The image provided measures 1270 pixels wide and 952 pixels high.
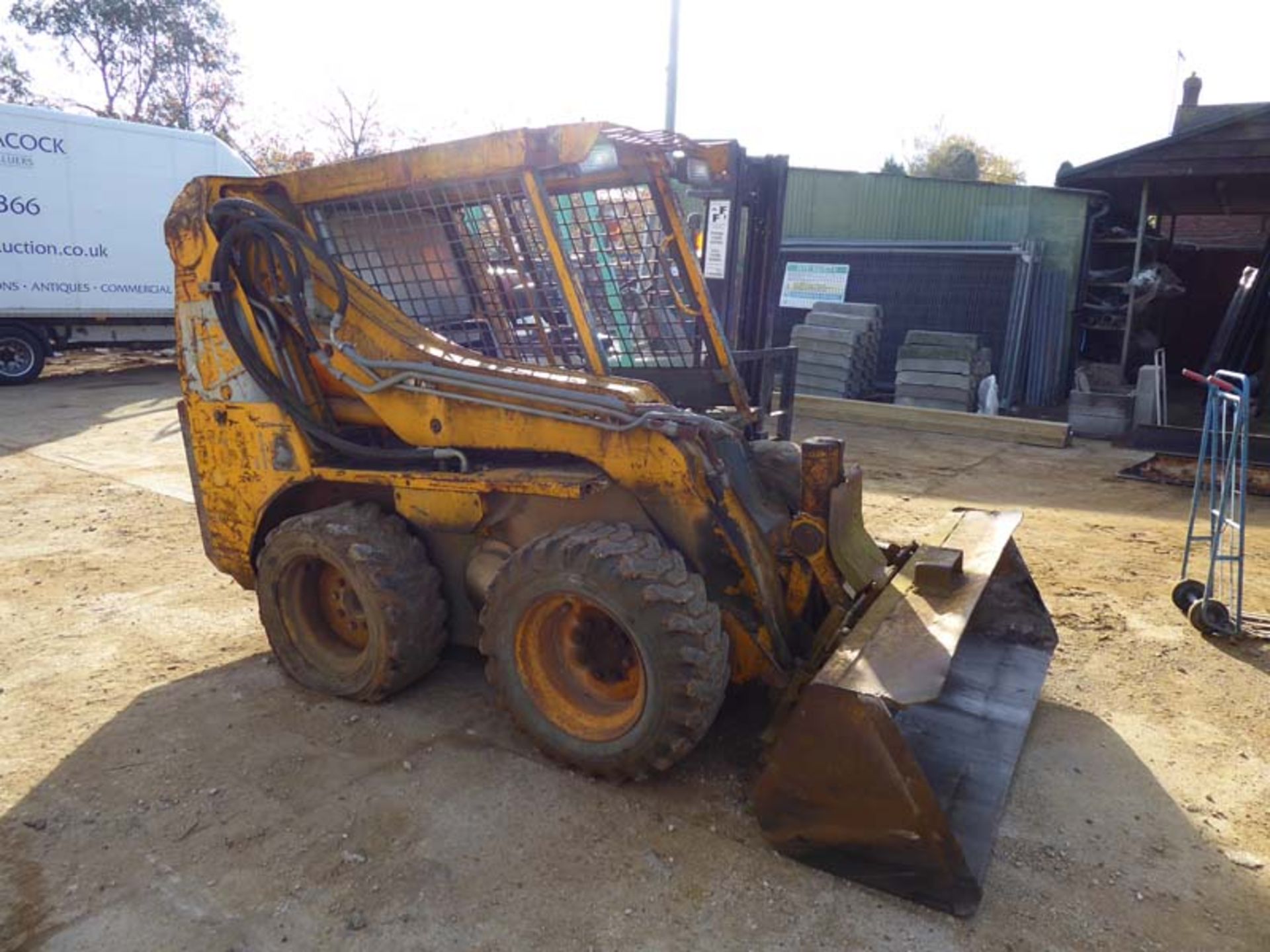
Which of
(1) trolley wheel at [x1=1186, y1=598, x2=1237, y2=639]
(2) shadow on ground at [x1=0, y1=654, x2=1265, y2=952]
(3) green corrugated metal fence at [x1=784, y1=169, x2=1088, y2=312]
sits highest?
(3) green corrugated metal fence at [x1=784, y1=169, x2=1088, y2=312]

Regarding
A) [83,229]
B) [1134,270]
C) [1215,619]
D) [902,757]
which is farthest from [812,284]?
[902,757]

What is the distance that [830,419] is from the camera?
12789mm

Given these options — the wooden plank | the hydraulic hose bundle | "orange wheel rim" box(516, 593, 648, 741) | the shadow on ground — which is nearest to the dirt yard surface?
the shadow on ground

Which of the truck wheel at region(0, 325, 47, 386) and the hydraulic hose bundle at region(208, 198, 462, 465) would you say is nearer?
the hydraulic hose bundle at region(208, 198, 462, 465)

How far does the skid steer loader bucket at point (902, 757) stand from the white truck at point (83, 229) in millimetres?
14411

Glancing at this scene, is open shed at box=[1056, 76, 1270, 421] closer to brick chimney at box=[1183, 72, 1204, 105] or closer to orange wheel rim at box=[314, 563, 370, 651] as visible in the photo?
brick chimney at box=[1183, 72, 1204, 105]

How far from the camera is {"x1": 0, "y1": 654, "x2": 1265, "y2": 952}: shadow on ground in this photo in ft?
8.74

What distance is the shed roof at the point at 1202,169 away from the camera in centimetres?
1198

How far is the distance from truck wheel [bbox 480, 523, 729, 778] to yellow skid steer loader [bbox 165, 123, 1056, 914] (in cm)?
1

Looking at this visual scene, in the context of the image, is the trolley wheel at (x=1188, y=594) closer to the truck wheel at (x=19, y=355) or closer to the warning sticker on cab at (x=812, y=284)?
the warning sticker on cab at (x=812, y=284)

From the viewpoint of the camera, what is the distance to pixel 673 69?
40.9 feet

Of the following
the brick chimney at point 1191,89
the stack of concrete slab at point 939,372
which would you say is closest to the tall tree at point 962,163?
the brick chimney at point 1191,89

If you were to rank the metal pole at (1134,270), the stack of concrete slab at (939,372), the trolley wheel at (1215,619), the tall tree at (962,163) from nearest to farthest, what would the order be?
the trolley wheel at (1215,619) → the stack of concrete slab at (939,372) → the metal pole at (1134,270) → the tall tree at (962,163)

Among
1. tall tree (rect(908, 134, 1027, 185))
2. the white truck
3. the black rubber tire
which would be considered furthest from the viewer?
tall tree (rect(908, 134, 1027, 185))
